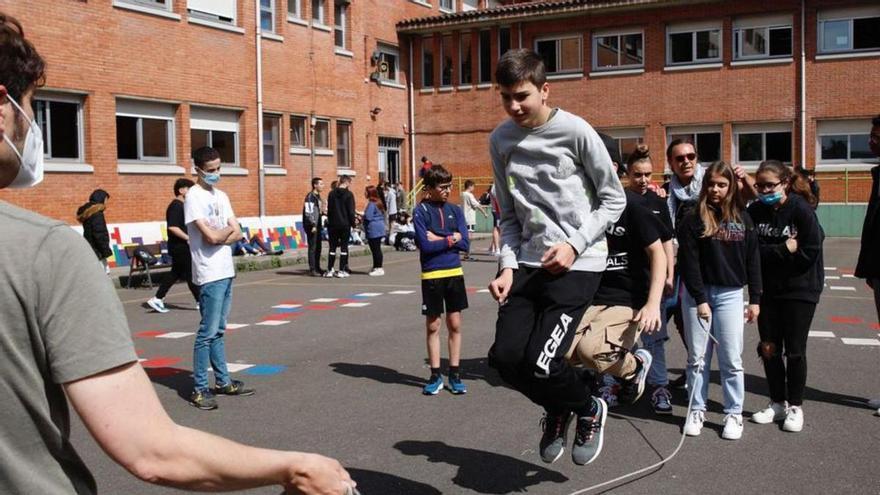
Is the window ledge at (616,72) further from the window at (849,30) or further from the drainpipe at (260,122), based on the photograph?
the drainpipe at (260,122)

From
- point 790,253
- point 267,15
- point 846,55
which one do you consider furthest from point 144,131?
point 846,55

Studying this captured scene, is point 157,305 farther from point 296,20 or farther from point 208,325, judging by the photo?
point 296,20

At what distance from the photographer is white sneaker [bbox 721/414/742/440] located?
244 inches

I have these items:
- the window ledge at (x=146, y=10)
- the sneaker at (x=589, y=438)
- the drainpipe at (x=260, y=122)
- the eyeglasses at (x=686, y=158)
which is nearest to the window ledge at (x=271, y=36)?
the drainpipe at (x=260, y=122)

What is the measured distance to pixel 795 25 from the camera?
2984 cm

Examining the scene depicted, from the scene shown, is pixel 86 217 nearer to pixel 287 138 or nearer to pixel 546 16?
pixel 287 138

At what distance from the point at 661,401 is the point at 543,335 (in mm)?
2673

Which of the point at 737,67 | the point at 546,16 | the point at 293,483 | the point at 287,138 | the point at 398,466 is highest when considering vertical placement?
the point at 546,16

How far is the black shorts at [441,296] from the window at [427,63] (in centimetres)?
2931

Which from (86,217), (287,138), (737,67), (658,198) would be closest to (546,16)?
(737,67)

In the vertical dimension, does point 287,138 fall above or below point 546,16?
below

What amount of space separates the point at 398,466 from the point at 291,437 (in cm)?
105

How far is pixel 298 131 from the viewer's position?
28969 millimetres

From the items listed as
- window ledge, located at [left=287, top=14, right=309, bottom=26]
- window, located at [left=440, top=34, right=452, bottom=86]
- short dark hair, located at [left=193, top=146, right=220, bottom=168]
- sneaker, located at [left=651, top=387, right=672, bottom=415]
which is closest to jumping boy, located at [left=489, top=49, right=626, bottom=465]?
sneaker, located at [left=651, top=387, right=672, bottom=415]
